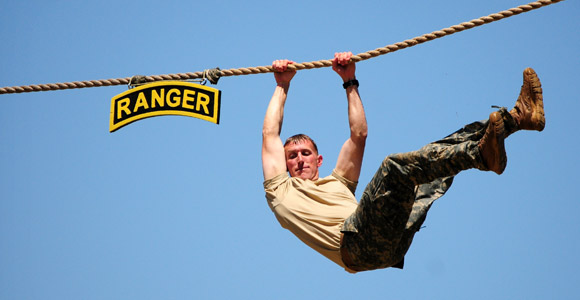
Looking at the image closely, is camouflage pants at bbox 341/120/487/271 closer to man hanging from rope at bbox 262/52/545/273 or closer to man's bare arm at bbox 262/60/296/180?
man hanging from rope at bbox 262/52/545/273

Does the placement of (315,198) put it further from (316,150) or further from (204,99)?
(204,99)

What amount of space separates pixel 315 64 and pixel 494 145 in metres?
2.30

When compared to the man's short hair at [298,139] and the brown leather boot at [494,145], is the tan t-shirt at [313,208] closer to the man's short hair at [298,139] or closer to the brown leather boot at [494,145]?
the man's short hair at [298,139]

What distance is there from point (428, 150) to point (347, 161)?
1577mm

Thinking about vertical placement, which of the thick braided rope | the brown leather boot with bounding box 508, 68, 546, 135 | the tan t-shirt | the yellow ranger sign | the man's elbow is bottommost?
the tan t-shirt

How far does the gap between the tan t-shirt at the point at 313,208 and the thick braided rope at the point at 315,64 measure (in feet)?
3.36

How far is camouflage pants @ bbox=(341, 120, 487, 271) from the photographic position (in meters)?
6.25

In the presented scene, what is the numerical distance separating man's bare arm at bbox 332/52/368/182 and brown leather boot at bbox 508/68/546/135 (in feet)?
6.47

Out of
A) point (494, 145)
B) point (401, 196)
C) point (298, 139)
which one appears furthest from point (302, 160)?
point (494, 145)

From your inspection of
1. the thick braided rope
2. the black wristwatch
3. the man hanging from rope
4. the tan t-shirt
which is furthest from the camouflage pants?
the black wristwatch

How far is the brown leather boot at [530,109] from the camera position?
607cm

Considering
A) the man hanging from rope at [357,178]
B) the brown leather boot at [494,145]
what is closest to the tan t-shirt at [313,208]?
the man hanging from rope at [357,178]

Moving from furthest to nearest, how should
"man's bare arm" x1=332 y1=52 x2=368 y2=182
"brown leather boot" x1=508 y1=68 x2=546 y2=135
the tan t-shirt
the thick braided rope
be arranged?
"man's bare arm" x1=332 y1=52 x2=368 y2=182, the tan t-shirt, the thick braided rope, "brown leather boot" x1=508 y1=68 x2=546 y2=135

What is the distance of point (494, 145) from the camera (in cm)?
592
